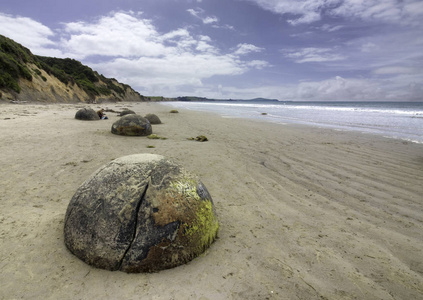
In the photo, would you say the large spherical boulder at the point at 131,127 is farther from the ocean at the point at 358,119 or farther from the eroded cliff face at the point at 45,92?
the eroded cliff face at the point at 45,92

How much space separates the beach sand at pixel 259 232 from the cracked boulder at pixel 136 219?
0.46 ft

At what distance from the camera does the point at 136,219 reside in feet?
7.45

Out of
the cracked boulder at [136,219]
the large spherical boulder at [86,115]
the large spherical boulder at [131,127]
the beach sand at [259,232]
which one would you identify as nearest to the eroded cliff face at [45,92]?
the large spherical boulder at [86,115]

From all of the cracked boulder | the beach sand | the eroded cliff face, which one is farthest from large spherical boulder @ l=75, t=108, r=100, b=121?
the cracked boulder

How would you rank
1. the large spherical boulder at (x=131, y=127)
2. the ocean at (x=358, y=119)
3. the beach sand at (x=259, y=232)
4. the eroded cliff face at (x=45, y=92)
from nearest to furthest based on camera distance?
the beach sand at (x=259, y=232)
the large spherical boulder at (x=131, y=127)
the ocean at (x=358, y=119)
the eroded cliff face at (x=45, y=92)

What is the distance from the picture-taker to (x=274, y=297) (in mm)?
2119

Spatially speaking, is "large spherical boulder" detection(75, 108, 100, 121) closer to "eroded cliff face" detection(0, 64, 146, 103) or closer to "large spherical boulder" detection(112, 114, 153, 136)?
"large spherical boulder" detection(112, 114, 153, 136)

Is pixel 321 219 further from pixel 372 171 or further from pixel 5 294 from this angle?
pixel 5 294

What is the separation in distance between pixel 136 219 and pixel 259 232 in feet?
5.56

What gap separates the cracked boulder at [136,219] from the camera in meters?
2.25

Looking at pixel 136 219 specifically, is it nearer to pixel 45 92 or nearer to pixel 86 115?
pixel 86 115

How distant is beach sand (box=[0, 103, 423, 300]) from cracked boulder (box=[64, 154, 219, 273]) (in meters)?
0.14

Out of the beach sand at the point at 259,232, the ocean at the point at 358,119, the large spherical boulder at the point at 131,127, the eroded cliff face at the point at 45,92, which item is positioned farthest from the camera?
the eroded cliff face at the point at 45,92

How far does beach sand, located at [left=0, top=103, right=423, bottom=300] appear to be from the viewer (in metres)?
2.19
